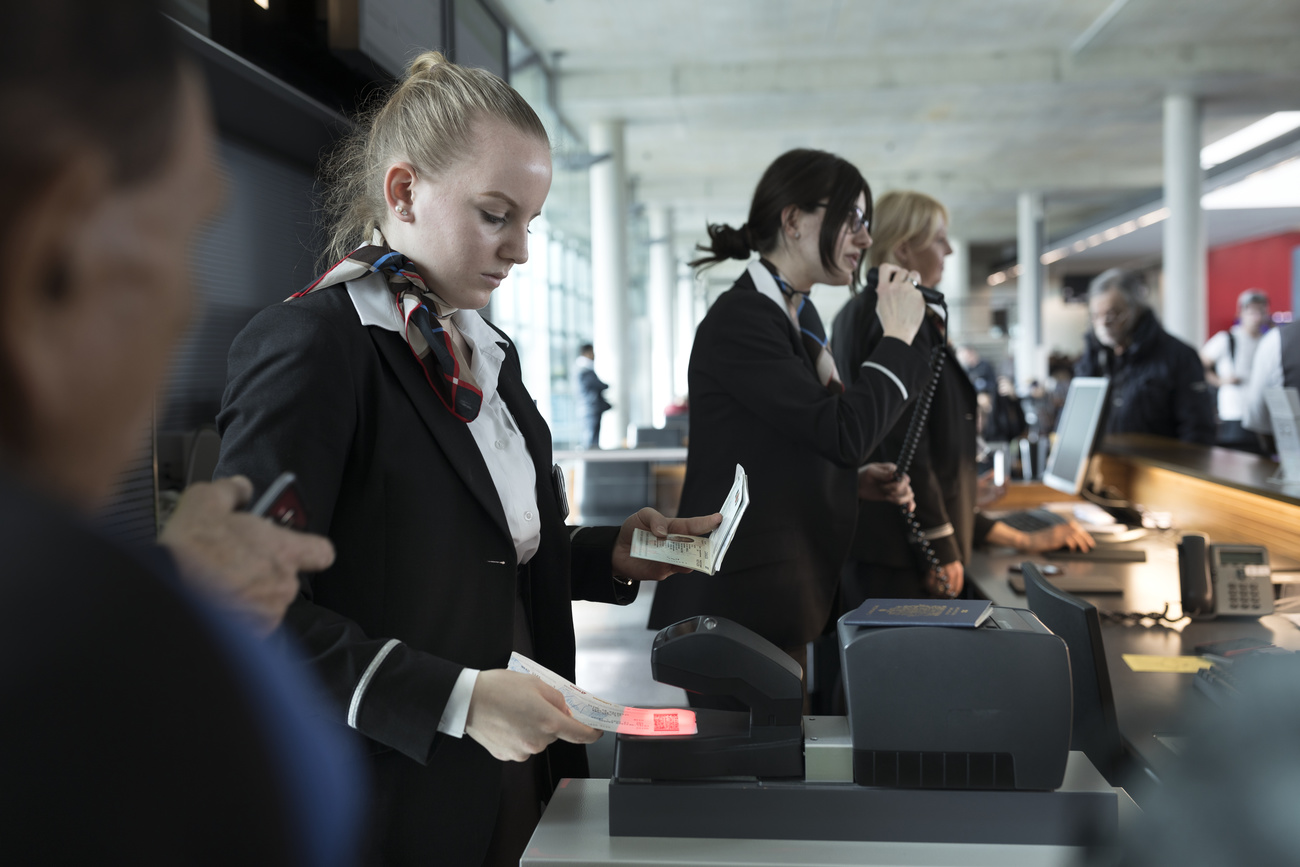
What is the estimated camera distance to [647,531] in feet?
4.32

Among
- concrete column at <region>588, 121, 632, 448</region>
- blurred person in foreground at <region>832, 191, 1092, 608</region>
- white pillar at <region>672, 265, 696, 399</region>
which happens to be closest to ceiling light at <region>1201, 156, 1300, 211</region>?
concrete column at <region>588, 121, 632, 448</region>

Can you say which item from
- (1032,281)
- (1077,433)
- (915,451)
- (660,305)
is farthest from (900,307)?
(660,305)

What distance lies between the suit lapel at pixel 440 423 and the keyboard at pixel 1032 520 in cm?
227

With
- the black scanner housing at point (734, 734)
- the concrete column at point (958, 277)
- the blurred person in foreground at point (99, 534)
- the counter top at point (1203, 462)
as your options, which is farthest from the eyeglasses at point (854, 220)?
the concrete column at point (958, 277)

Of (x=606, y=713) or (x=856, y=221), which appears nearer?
(x=606, y=713)

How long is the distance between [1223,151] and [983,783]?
1496 centimetres

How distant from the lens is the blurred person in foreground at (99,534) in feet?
0.97

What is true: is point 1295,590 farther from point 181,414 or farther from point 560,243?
point 560,243

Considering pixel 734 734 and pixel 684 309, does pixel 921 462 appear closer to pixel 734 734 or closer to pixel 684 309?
pixel 734 734

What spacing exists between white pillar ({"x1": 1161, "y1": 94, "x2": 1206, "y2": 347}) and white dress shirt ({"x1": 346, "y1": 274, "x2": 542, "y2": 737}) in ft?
33.6

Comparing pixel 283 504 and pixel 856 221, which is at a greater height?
pixel 856 221

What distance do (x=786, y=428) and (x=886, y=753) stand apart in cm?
77

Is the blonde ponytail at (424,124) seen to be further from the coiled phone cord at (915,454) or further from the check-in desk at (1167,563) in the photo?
the coiled phone cord at (915,454)

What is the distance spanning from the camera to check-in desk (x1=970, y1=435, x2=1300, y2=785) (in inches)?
56.8
